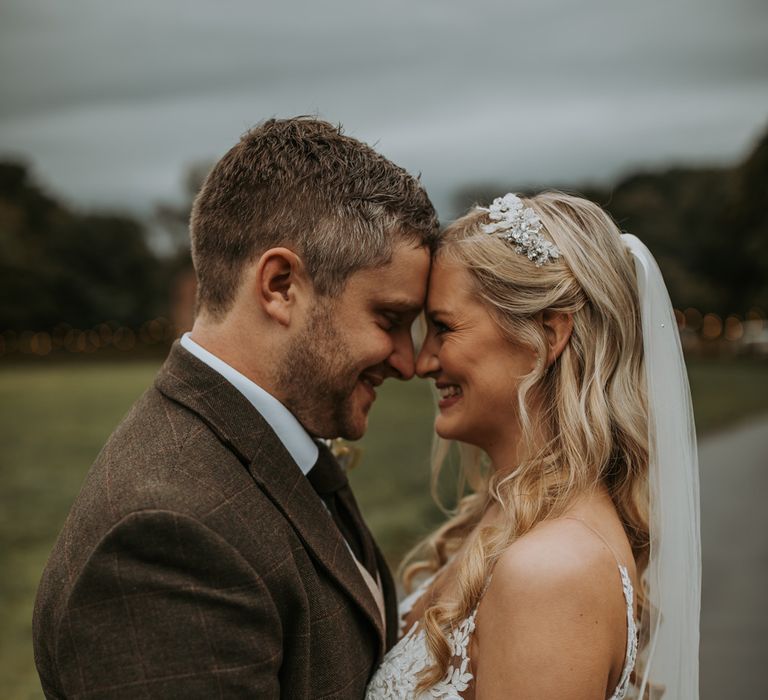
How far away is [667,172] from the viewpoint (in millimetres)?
45781

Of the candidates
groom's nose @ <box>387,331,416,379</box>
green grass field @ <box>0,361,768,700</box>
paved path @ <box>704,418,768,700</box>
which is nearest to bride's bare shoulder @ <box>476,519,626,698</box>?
groom's nose @ <box>387,331,416,379</box>

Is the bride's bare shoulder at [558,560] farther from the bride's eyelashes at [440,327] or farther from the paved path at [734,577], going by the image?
the paved path at [734,577]

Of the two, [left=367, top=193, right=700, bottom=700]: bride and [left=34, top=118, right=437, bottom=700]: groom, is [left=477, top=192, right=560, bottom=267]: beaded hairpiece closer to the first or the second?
[left=367, top=193, right=700, bottom=700]: bride

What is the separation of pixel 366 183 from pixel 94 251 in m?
52.4

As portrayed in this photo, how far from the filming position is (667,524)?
2.69 metres

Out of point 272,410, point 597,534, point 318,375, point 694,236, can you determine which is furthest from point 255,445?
point 694,236

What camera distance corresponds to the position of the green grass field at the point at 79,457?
756cm

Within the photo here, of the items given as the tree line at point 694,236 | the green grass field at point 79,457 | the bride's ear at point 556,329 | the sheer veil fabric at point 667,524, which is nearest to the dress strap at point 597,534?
the sheer veil fabric at point 667,524

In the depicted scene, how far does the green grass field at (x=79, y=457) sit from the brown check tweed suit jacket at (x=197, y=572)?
411 cm

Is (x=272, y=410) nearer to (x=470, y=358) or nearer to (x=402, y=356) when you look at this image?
(x=402, y=356)

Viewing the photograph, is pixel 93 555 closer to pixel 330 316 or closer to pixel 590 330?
pixel 330 316

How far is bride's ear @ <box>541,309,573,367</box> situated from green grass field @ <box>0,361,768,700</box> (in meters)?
4.54

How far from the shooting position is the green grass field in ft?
24.8

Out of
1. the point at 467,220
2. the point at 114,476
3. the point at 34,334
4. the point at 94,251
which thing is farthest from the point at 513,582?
the point at 94,251
